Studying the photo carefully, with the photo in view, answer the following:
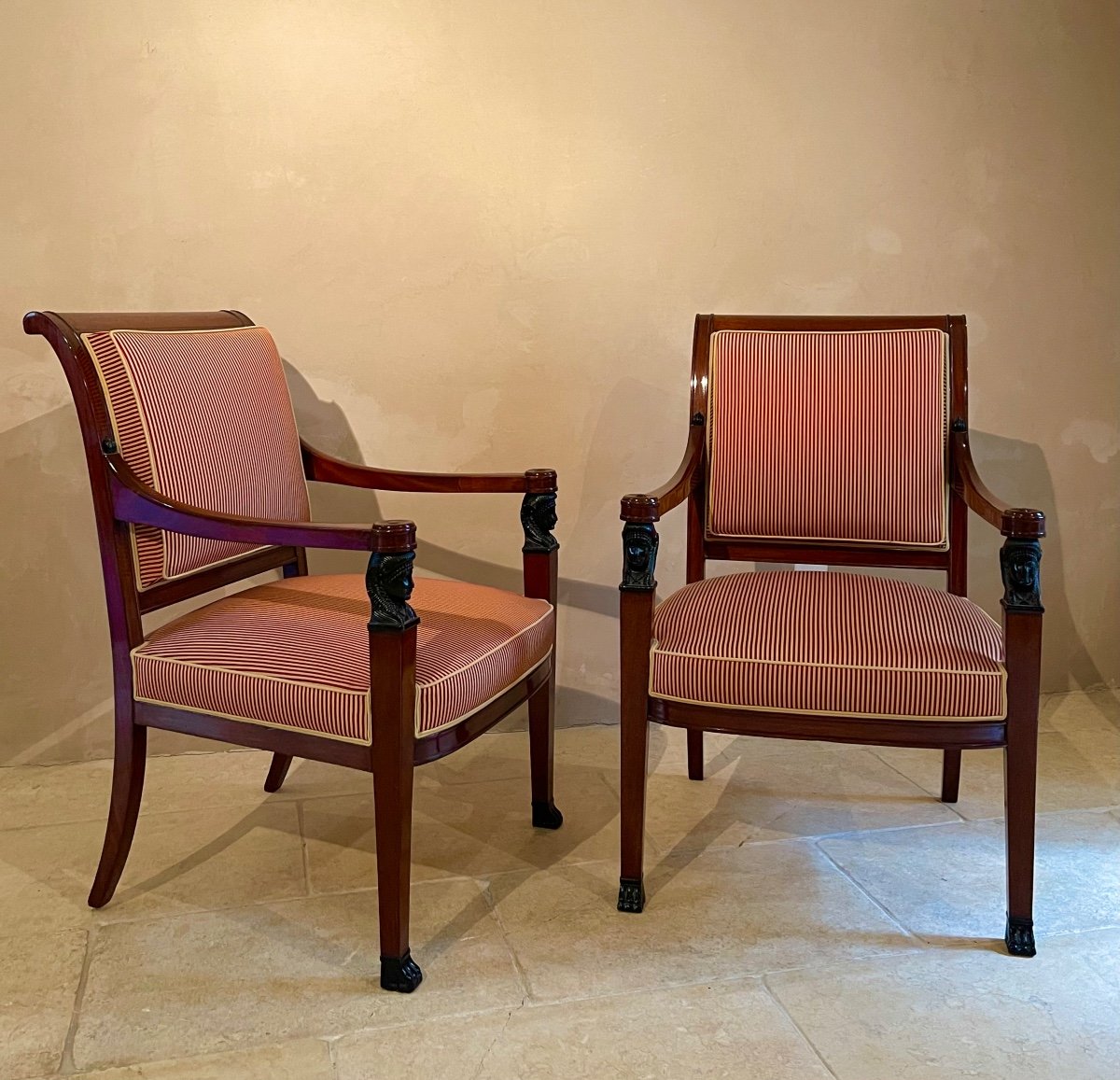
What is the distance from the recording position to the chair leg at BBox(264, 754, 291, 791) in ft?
7.86

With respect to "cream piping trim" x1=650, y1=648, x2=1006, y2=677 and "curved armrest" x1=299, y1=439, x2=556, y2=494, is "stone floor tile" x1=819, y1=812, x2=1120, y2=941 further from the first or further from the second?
"curved armrest" x1=299, y1=439, x2=556, y2=494

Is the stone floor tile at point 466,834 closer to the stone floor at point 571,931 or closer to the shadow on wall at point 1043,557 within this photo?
the stone floor at point 571,931

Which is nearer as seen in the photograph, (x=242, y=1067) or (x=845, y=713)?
(x=242, y=1067)

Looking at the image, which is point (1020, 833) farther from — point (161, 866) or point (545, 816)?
point (161, 866)

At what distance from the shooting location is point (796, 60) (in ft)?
8.62

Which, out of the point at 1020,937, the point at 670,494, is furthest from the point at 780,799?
the point at 670,494

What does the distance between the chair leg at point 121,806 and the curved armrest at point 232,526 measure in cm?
36

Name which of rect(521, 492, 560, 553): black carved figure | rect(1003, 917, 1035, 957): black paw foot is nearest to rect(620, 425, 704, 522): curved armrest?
rect(521, 492, 560, 553): black carved figure

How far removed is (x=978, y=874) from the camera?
2.02 metres

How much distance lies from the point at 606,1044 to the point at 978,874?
0.86 meters

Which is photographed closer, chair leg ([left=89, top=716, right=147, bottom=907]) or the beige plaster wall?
chair leg ([left=89, top=716, right=147, bottom=907])

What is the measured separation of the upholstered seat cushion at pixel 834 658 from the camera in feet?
5.58

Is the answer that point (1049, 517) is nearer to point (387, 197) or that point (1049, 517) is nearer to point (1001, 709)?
point (1001, 709)

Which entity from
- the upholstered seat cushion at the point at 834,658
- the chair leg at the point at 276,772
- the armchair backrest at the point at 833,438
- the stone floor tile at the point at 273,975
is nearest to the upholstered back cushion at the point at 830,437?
the armchair backrest at the point at 833,438
